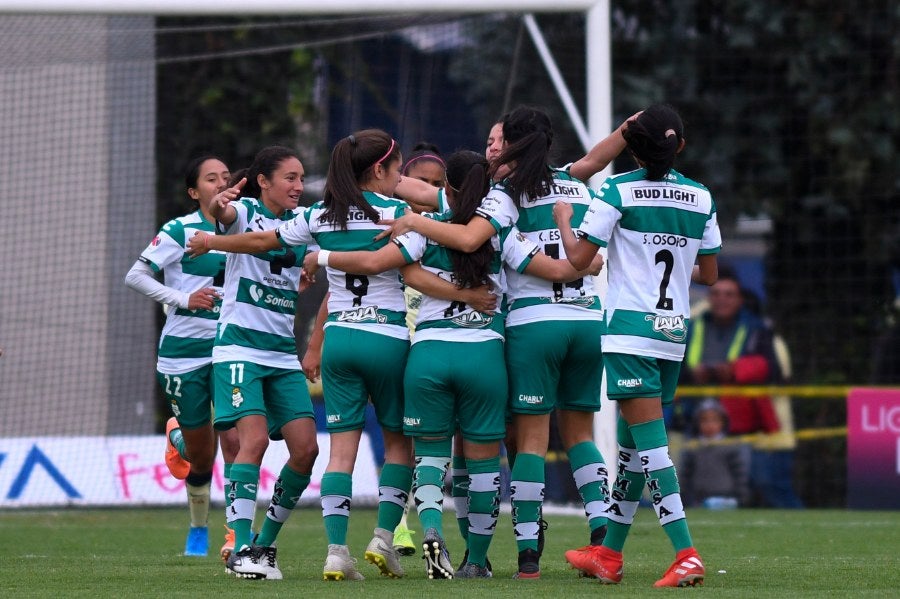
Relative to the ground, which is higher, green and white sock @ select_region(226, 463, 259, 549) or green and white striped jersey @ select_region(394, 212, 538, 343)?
green and white striped jersey @ select_region(394, 212, 538, 343)

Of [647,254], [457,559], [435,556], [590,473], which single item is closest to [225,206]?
[435,556]

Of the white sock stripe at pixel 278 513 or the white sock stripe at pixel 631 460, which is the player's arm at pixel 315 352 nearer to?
the white sock stripe at pixel 278 513

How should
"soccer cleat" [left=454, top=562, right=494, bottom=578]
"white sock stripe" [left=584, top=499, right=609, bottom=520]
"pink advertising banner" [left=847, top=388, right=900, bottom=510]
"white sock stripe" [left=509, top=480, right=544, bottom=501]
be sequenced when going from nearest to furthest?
1. "white sock stripe" [left=509, top=480, right=544, bottom=501]
2. "soccer cleat" [left=454, top=562, right=494, bottom=578]
3. "white sock stripe" [left=584, top=499, right=609, bottom=520]
4. "pink advertising banner" [left=847, top=388, right=900, bottom=510]

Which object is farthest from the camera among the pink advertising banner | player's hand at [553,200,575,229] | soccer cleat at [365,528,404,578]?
the pink advertising banner

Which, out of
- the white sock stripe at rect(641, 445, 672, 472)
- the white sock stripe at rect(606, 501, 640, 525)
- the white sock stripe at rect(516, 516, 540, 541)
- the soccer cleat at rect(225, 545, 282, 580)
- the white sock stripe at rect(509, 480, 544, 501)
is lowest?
the soccer cleat at rect(225, 545, 282, 580)

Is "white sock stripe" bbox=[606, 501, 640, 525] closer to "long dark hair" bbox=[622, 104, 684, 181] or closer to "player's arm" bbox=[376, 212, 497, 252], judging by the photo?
"player's arm" bbox=[376, 212, 497, 252]

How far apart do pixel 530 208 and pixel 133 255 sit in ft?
27.1

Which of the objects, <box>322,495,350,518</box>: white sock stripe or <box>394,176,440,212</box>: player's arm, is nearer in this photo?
<box>322,495,350,518</box>: white sock stripe

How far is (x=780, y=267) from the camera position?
51.3 feet

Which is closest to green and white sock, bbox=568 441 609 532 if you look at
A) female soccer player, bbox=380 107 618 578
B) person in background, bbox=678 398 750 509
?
female soccer player, bbox=380 107 618 578

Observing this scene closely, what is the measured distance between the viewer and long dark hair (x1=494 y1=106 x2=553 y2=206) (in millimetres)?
6688

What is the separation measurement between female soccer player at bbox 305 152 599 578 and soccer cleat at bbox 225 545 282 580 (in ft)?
2.39

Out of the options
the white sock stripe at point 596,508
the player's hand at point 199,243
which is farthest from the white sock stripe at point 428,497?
the player's hand at point 199,243

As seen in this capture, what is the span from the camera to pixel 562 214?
6441 millimetres
